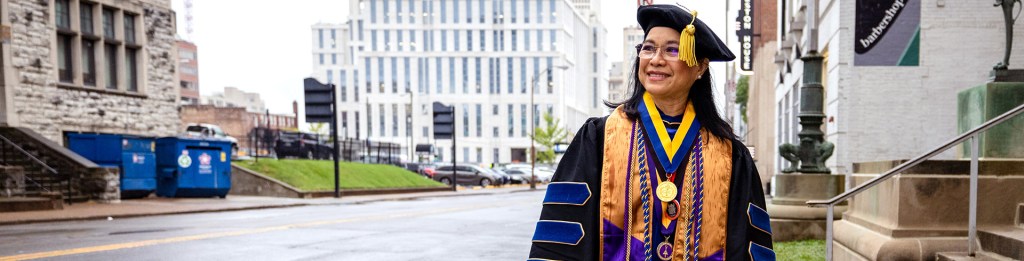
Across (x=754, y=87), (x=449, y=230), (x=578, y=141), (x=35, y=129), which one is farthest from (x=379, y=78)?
(x=578, y=141)

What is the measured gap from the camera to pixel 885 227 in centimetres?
550

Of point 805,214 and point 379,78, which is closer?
point 805,214

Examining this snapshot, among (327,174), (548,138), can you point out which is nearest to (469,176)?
(327,174)

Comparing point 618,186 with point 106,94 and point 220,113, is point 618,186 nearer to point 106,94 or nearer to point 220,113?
point 106,94

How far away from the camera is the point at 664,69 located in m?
2.39

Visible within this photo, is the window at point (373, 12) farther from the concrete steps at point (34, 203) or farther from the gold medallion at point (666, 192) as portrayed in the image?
the gold medallion at point (666, 192)

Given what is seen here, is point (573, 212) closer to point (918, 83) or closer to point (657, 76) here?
point (657, 76)

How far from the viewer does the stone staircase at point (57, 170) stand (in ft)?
56.3

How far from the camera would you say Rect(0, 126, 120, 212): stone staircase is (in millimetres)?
17156

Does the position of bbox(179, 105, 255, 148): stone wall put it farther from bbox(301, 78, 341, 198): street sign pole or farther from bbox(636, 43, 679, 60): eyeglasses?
bbox(636, 43, 679, 60): eyeglasses

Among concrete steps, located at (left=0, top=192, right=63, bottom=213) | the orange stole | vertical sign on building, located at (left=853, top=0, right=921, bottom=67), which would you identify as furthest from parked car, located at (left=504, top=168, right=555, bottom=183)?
the orange stole

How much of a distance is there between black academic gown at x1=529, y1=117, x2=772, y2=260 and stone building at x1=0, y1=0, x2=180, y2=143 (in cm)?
2059

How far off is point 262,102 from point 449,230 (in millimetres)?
142153

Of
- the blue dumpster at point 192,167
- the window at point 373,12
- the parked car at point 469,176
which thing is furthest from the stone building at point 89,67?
the window at point 373,12
